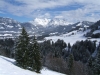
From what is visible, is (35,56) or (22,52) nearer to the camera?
(22,52)

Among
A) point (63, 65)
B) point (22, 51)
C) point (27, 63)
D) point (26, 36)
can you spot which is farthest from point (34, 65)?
point (63, 65)

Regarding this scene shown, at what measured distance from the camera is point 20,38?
3712cm

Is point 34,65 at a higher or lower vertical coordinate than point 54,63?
higher

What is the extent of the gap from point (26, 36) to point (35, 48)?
3.78 m

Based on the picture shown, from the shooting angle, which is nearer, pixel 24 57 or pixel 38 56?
pixel 24 57

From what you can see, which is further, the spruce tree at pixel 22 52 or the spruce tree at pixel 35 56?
the spruce tree at pixel 35 56

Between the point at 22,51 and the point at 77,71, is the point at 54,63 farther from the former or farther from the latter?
the point at 22,51

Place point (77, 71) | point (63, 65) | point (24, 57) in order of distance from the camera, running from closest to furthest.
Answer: point (24, 57) < point (77, 71) < point (63, 65)

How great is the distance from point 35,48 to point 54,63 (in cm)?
6648

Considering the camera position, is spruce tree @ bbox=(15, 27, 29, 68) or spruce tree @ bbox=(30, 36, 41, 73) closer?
spruce tree @ bbox=(15, 27, 29, 68)

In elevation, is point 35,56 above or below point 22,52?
below

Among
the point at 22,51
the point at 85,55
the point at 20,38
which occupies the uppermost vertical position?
the point at 20,38

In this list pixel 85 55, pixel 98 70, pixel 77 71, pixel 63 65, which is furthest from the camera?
pixel 85 55

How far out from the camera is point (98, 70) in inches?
1721
